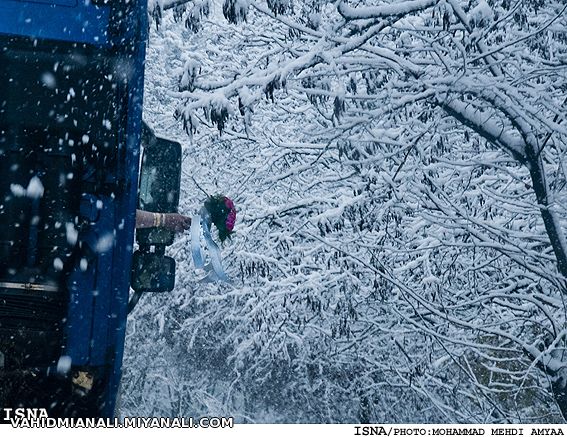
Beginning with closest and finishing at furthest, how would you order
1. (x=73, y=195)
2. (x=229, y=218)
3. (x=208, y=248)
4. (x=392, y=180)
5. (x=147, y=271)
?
1. (x=73, y=195)
2. (x=147, y=271)
3. (x=208, y=248)
4. (x=229, y=218)
5. (x=392, y=180)

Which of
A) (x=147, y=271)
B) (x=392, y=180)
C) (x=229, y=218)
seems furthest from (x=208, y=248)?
(x=392, y=180)

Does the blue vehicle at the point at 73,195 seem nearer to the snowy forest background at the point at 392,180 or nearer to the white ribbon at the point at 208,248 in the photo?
the white ribbon at the point at 208,248

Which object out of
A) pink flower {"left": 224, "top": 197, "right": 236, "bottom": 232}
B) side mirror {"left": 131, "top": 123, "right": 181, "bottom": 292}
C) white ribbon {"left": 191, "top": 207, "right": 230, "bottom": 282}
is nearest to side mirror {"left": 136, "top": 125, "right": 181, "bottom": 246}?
side mirror {"left": 131, "top": 123, "right": 181, "bottom": 292}

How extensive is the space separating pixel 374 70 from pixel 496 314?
2.24 m

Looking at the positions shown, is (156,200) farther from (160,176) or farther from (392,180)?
(392,180)

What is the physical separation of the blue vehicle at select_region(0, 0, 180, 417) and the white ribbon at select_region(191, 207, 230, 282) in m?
0.17

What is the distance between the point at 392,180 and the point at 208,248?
1.71 meters

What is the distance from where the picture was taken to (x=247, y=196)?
7316mm

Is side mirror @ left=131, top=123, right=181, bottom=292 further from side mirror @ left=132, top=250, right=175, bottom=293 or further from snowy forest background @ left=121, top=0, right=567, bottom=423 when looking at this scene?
snowy forest background @ left=121, top=0, right=567, bottom=423

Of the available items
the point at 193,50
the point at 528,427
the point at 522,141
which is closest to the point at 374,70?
the point at 522,141

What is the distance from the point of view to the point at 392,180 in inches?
177

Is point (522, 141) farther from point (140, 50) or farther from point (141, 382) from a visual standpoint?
point (141, 382)

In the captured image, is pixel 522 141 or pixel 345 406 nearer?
pixel 522 141

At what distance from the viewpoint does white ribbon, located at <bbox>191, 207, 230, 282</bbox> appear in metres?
3.17
